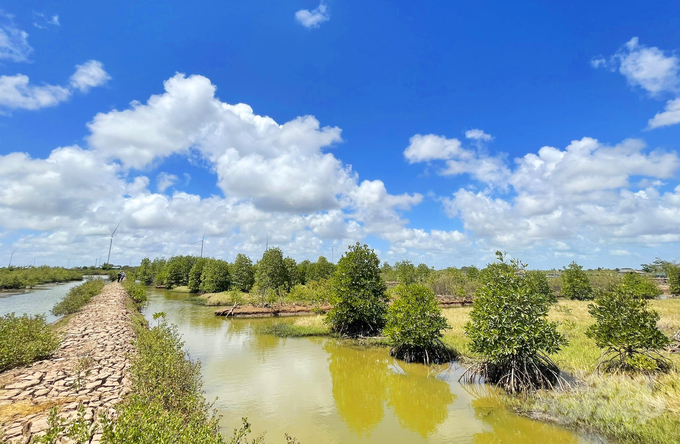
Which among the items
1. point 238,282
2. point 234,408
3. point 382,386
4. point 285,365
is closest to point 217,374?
point 285,365

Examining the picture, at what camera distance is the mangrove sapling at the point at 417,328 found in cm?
1606

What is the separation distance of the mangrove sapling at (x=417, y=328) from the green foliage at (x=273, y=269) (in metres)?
36.4

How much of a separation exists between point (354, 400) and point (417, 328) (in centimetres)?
544

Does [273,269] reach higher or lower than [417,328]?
higher

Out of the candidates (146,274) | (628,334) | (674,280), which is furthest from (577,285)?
(146,274)

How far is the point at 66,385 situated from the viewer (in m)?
9.32

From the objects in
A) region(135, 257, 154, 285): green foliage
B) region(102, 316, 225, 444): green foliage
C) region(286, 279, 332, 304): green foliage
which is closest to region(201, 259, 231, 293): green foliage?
region(286, 279, 332, 304): green foliage

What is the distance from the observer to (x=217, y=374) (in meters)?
14.7

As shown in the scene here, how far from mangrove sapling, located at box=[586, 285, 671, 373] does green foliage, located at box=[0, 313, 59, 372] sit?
2052 cm

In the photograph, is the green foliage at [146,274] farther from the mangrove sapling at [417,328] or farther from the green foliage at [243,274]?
the mangrove sapling at [417,328]

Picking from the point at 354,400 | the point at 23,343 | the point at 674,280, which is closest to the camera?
the point at 23,343

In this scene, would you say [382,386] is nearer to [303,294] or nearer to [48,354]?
[48,354]

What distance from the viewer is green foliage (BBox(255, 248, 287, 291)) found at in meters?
52.1

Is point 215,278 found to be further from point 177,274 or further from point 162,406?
point 162,406
